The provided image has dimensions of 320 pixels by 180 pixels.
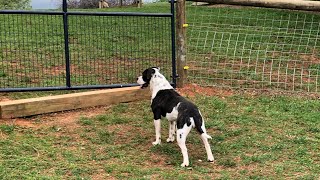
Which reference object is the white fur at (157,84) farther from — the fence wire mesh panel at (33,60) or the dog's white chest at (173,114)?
the fence wire mesh panel at (33,60)

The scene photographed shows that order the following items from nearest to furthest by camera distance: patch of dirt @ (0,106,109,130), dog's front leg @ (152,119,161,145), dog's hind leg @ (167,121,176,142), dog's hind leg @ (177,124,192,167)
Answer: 1. dog's hind leg @ (177,124,192,167)
2. dog's front leg @ (152,119,161,145)
3. dog's hind leg @ (167,121,176,142)
4. patch of dirt @ (0,106,109,130)

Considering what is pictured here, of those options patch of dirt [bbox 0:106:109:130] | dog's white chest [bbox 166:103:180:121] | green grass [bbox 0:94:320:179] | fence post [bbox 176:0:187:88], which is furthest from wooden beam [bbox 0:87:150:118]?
dog's white chest [bbox 166:103:180:121]

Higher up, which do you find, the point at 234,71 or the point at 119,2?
the point at 119,2

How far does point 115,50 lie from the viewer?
10.6m

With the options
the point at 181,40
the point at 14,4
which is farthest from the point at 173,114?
the point at 14,4

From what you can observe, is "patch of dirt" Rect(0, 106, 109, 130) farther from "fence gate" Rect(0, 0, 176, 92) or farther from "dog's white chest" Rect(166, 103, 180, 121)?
"dog's white chest" Rect(166, 103, 180, 121)

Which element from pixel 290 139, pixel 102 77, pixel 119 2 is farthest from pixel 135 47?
pixel 119 2

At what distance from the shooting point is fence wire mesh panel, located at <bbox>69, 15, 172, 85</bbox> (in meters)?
8.75

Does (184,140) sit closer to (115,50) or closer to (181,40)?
(181,40)

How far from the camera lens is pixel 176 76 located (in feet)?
26.0

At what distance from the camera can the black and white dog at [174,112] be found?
16.0 feet

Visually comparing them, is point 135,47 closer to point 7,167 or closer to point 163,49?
point 163,49

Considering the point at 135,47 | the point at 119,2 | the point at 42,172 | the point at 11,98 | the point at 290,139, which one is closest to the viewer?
the point at 42,172

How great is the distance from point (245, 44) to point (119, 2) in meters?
10.0
